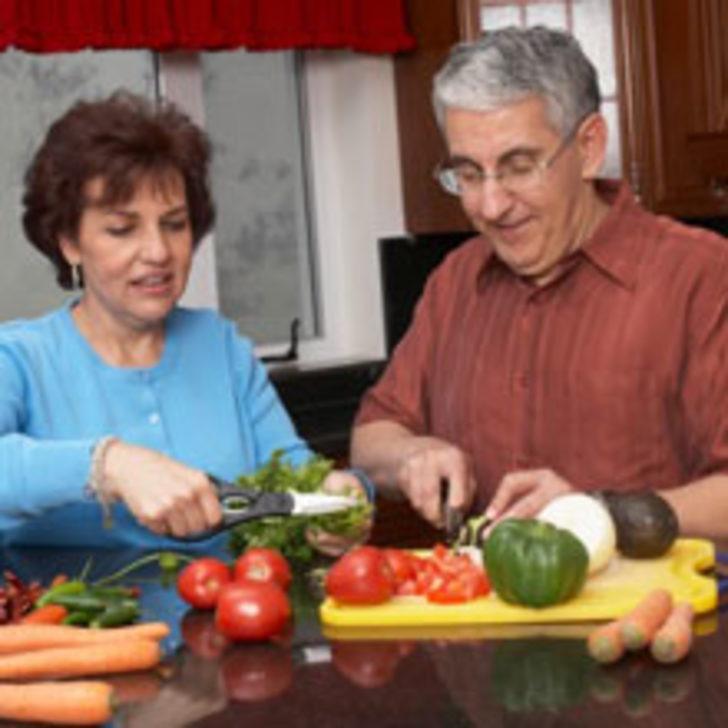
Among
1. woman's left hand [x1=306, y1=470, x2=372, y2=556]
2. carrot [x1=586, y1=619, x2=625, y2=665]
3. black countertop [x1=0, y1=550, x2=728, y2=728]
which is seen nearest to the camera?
black countertop [x1=0, y1=550, x2=728, y2=728]

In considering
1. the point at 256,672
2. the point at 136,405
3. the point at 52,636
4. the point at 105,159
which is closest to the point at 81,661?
the point at 52,636

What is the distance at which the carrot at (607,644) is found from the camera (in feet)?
5.72

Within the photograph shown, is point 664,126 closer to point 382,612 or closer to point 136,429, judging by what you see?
point 136,429

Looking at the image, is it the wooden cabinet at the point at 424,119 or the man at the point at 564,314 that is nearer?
the man at the point at 564,314

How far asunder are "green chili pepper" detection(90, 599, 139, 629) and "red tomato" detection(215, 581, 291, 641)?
11 centimetres

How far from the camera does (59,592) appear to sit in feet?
6.78

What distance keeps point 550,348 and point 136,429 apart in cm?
66

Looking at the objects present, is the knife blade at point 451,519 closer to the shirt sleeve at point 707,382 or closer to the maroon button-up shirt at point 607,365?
A: the maroon button-up shirt at point 607,365

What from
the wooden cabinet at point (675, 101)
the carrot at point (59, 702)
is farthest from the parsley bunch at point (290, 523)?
the wooden cabinet at point (675, 101)

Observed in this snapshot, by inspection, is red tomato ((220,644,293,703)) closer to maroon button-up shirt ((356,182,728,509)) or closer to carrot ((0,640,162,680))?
carrot ((0,640,162,680))

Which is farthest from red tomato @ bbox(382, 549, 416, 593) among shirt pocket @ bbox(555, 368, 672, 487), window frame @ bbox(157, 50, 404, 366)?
window frame @ bbox(157, 50, 404, 366)

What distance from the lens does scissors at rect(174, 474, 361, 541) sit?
229 cm

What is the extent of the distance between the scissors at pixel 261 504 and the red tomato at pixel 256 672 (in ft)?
1.19

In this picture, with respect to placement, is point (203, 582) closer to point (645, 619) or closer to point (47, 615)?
point (47, 615)
